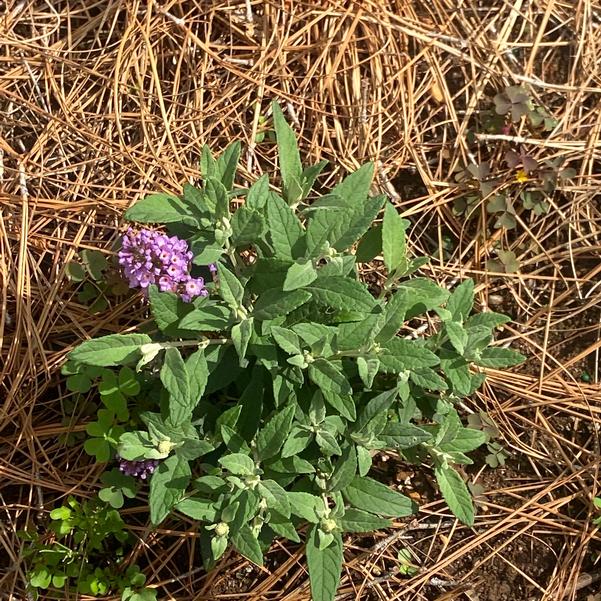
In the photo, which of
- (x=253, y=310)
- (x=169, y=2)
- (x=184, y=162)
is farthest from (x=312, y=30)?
(x=253, y=310)

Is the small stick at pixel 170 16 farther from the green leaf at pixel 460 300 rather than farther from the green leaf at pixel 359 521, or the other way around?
the green leaf at pixel 359 521

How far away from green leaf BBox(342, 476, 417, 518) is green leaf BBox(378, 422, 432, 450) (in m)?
0.18

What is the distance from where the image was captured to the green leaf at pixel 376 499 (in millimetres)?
2482

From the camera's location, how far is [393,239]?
8.36 ft

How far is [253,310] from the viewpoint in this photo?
7.89ft

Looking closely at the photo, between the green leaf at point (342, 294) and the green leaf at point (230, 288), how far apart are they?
0.24 metres

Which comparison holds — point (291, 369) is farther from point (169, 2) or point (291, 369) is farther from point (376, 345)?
point (169, 2)

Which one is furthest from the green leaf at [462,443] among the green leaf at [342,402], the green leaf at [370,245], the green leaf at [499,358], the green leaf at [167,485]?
the green leaf at [167,485]

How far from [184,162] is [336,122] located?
2.72 ft

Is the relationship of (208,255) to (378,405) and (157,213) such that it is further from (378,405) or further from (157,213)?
(378,405)

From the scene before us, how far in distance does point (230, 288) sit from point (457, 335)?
86 centimetres

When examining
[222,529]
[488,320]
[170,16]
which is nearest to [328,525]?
[222,529]

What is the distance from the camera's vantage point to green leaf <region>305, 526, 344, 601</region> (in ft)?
7.86

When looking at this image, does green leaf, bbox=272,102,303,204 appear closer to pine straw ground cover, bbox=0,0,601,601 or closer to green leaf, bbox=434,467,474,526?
pine straw ground cover, bbox=0,0,601,601
